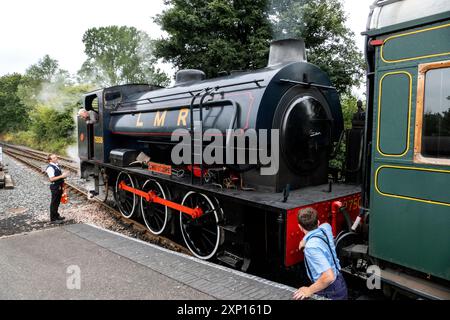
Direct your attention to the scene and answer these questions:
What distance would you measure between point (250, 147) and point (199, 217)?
1439mm

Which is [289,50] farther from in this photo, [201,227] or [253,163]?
[201,227]

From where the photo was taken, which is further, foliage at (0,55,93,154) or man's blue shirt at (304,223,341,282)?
foliage at (0,55,93,154)

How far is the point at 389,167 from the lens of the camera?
3016mm

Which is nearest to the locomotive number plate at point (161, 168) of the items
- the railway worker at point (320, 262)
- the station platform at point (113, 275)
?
the station platform at point (113, 275)

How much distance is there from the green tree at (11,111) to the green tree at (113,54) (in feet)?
36.3

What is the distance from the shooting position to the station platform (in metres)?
3.61

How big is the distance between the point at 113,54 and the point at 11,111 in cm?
1782

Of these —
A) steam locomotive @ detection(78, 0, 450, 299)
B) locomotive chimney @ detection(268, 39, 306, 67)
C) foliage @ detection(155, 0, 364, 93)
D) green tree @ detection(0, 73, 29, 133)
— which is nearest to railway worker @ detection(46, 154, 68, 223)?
steam locomotive @ detection(78, 0, 450, 299)

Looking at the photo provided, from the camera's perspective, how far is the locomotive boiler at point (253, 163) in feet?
14.0

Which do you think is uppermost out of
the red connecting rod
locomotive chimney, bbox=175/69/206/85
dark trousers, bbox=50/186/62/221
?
locomotive chimney, bbox=175/69/206/85

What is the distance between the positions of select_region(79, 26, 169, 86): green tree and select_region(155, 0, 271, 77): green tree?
26.8m

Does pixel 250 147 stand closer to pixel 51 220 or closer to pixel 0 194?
pixel 51 220

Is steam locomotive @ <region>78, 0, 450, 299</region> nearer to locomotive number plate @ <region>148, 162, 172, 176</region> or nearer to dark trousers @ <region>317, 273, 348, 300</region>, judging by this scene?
locomotive number plate @ <region>148, 162, 172, 176</region>
